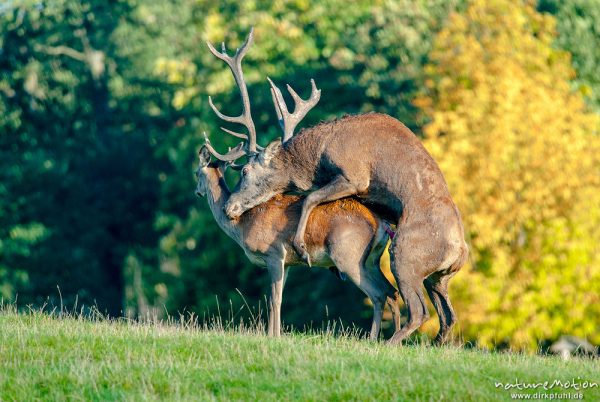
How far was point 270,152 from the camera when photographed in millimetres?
14664

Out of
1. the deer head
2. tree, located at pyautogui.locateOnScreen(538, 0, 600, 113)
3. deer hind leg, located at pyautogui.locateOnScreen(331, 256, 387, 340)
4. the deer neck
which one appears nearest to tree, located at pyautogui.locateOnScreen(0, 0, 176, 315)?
tree, located at pyautogui.locateOnScreen(538, 0, 600, 113)

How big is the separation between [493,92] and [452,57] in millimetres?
1590

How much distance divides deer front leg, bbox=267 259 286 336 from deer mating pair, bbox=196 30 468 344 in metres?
0.01

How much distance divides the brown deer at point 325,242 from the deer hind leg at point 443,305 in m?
0.49

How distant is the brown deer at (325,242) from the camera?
14.2m

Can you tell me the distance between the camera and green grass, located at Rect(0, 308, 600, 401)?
Answer: 35.3ft

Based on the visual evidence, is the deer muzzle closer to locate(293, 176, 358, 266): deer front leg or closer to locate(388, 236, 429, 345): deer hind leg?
locate(293, 176, 358, 266): deer front leg

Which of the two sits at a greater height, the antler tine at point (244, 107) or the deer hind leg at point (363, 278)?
the antler tine at point (244, 107)

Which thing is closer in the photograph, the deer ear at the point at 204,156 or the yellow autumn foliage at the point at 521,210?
the deer ear at the point at 204,156

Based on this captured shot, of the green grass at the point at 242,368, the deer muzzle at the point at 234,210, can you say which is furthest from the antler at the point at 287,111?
the green grass at the point at 242,368

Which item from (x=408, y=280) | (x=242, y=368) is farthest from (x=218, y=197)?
(x=242, y=368)

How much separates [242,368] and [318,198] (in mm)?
2973

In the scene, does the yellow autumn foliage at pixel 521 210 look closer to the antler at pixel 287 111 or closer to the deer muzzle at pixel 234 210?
the antler at pixel 287 111

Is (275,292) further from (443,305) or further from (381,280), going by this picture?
(443,305)
